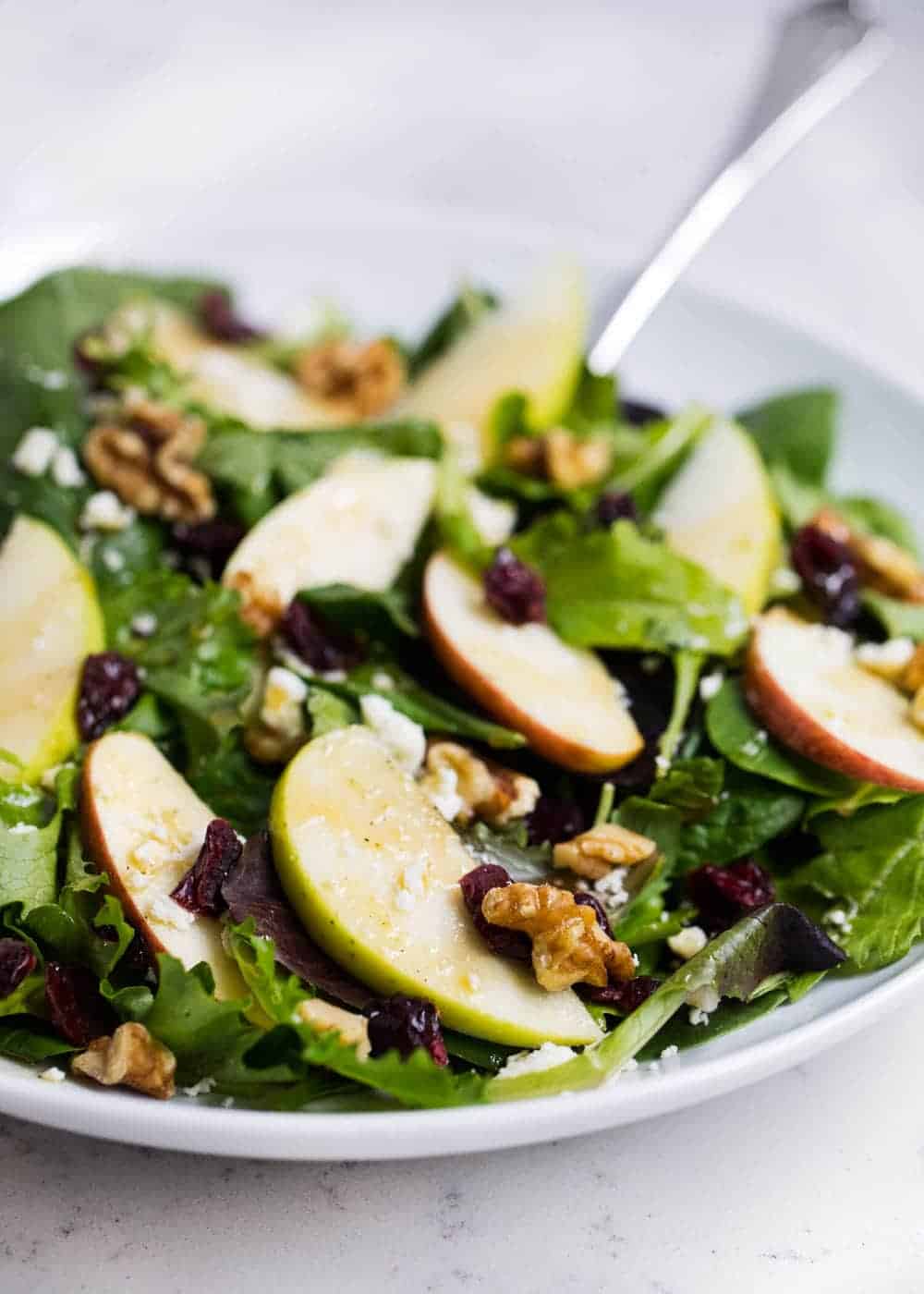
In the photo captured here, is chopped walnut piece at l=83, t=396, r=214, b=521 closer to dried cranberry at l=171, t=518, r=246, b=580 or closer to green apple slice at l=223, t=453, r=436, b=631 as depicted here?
dried cranberry at l=171, t=518, r=246, b=580

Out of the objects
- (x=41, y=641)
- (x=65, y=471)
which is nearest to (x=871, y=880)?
(x=41, y=641)

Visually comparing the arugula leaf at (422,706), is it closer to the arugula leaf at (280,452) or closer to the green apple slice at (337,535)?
the green apple slice at (337,535)

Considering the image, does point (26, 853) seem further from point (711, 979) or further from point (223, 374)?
point (223, 374)

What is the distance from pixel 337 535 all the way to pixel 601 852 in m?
0.94

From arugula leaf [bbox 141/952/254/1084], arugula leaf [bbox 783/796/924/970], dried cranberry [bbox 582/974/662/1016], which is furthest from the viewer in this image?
arugula leaf [bbox 783/796/924/970]

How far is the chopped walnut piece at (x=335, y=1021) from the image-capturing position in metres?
2.02

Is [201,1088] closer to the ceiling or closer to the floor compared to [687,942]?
closer to the floor

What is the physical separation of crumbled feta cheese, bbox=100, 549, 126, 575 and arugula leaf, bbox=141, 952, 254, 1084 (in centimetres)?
114

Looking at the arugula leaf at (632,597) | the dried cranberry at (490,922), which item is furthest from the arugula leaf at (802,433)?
the dried cranberry at (490,922)

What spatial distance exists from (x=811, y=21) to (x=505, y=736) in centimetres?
240

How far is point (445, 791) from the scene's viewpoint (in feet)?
8.06

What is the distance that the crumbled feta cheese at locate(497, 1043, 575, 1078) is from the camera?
6.64 feet

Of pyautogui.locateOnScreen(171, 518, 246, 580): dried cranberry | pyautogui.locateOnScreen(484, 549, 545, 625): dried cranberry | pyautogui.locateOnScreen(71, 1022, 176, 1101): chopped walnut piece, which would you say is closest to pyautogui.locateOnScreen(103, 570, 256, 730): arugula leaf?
pyautogui.locateOnScreen(171, 518, 246, 580): dried cranberry

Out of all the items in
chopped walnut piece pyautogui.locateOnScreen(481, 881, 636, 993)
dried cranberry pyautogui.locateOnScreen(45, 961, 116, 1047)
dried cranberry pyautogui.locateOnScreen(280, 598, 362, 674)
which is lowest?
dried cranberry pyautogui.locateOnScreen(45, 961, 116, 1047)
